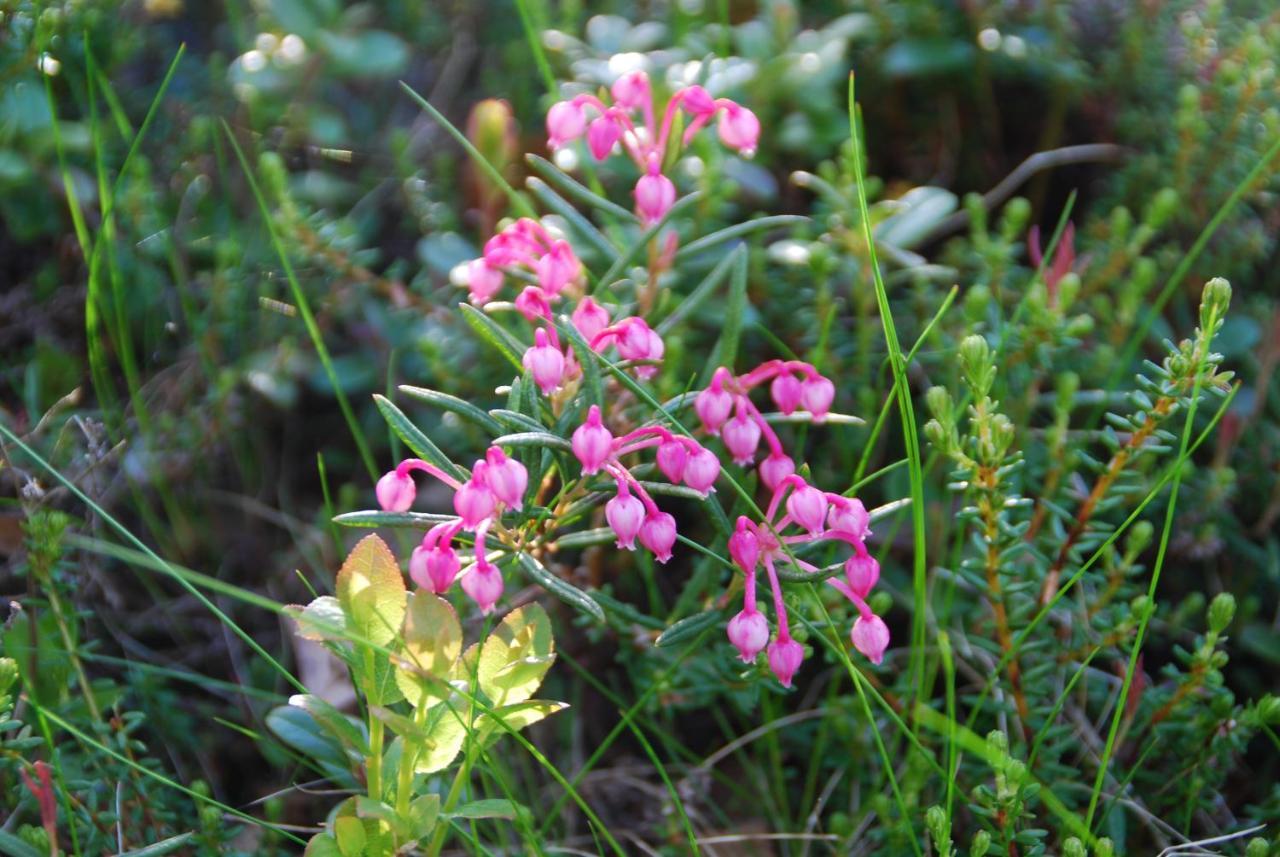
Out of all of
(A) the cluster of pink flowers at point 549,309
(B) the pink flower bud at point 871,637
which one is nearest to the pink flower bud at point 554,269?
(A) the cluster of pink flowers at point 549,309

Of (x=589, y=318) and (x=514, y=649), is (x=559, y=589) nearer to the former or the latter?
(x=514, y=649)

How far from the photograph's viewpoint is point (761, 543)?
1.29 meters

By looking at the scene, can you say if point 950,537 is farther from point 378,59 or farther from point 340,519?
point 378,59

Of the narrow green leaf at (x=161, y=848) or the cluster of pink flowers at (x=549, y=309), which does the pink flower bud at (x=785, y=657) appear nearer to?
the cluster of pink flowers at (x=549, y=309)

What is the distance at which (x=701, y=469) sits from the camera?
125 cm

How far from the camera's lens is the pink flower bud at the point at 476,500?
1.18m

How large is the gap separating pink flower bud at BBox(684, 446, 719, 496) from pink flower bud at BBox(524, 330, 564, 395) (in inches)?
7.2

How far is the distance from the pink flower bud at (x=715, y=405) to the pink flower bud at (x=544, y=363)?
0.18m

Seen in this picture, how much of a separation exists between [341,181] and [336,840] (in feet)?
4.87

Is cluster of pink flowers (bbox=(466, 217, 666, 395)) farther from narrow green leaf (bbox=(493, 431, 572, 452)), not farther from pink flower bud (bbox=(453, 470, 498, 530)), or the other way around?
pink flower bud (bbox=(453, 470, 498, 530))

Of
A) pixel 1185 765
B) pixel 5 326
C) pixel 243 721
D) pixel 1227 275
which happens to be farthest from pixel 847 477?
pixel 5 326

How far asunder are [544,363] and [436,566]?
0.26 meters

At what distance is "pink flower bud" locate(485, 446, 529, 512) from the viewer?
1191 millimetres

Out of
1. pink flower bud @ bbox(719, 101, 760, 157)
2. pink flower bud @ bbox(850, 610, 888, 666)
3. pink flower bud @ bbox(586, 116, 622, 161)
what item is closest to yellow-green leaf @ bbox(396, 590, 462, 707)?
pink flower bud @ bbox(850, 610, 888, 666)
